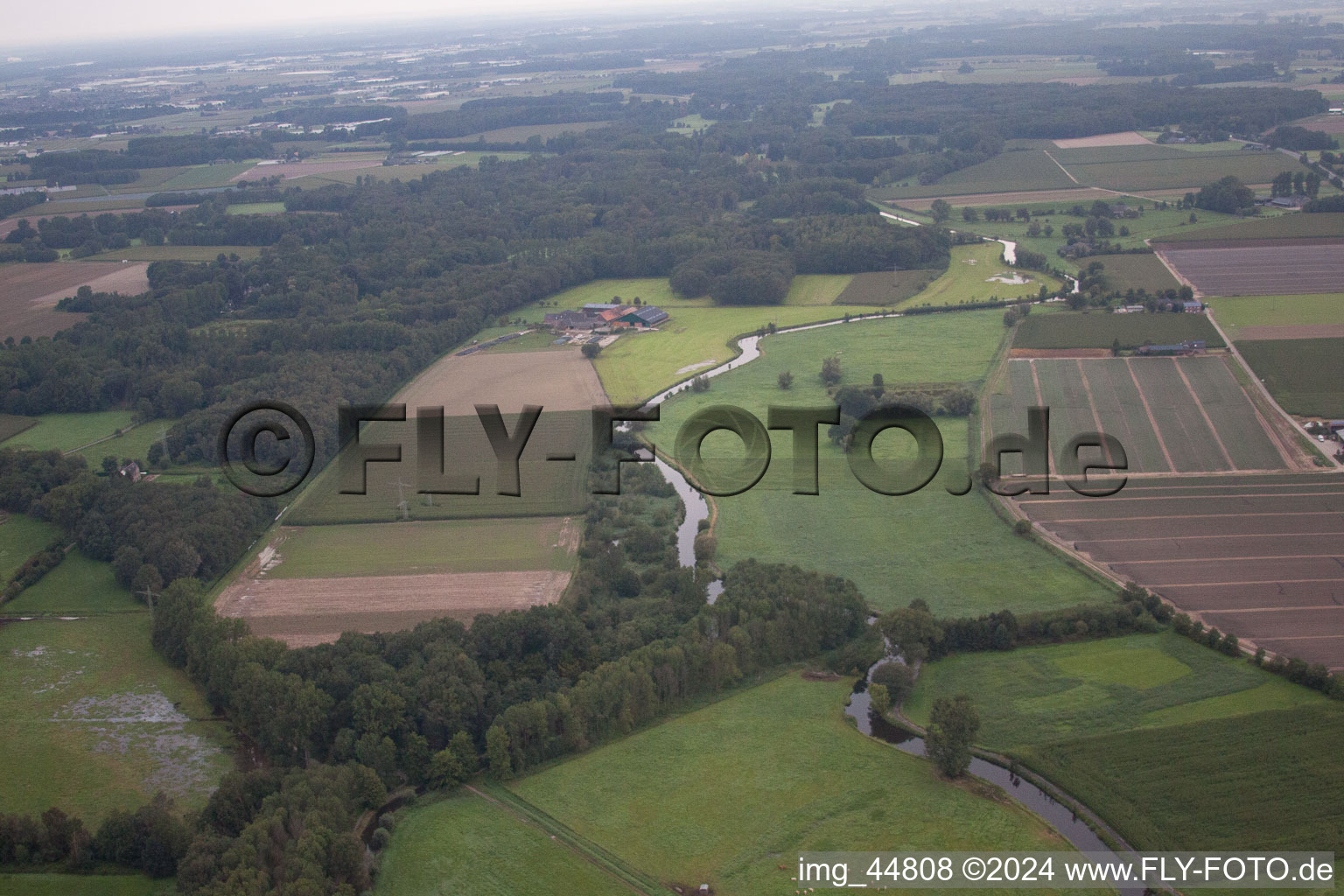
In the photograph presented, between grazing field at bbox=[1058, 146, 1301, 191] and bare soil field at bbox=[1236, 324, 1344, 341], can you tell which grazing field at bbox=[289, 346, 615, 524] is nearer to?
bare soil field at bbox=[1236, 324, 1344, 341]

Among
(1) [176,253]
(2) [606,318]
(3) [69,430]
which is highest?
(1) [176,253]

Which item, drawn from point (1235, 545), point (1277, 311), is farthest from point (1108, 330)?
point (1235, 545)

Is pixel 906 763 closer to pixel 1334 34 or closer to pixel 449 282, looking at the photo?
pixel 449 282

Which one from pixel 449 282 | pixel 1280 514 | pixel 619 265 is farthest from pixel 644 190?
pixel 1280 514

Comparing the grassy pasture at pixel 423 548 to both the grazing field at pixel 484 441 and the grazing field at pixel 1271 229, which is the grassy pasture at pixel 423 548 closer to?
the grazing field at pixel 484 441

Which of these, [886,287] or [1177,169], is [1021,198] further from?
[886,287]

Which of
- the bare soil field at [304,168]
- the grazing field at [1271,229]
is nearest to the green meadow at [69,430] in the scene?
the bare soil field at [304,168]
